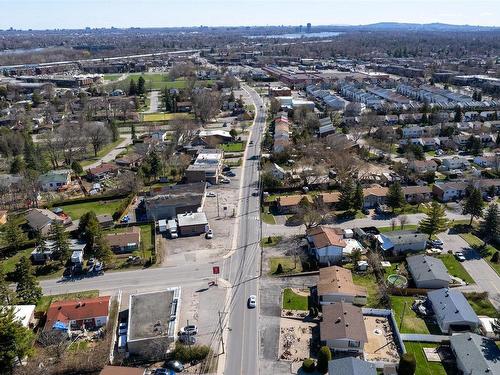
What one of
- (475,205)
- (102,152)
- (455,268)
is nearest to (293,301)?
(455,268)

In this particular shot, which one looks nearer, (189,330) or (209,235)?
(189,330)

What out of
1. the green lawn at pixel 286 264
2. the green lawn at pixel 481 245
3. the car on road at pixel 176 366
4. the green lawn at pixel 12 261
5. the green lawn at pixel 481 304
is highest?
the green lawn at pixel 481 245

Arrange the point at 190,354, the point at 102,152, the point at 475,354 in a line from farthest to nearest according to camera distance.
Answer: the point at 102,152 < the point at 190,354 < the point at 475,354

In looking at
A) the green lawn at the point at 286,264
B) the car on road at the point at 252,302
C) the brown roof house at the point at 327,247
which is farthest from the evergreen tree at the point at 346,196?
the car on road at the point at 252,302

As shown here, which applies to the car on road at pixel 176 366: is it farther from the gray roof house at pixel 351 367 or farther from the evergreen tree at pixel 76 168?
the evergreen tree at pixel 76 168

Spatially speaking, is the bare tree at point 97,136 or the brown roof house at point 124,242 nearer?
the brown roof house at point 124,242

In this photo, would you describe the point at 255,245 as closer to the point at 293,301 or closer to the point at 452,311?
the point at 293,301
